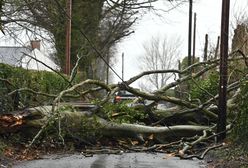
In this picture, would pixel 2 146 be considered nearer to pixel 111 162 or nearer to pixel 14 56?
pixel 111 162

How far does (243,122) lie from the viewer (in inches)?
377

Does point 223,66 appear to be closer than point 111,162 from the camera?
No

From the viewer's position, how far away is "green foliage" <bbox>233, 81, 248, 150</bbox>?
950 centimetres

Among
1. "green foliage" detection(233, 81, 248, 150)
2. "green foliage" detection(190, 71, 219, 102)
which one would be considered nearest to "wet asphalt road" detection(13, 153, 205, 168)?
"green foliage" detection(233, 81, 248, 150)

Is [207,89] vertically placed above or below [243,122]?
above

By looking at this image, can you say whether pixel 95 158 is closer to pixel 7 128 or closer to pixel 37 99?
pixel 7 128

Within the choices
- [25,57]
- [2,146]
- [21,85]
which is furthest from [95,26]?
[2,146]

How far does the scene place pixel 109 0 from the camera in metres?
30.5

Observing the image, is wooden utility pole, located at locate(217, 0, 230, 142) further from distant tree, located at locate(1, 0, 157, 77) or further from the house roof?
distant tree, located at locate(1, 0, 157, 77)

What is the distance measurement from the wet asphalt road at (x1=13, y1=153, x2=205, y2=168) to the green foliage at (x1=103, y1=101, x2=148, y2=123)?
1.88 meters

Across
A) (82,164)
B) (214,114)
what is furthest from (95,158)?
(214,114)

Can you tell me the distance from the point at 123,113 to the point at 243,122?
4.67 meters

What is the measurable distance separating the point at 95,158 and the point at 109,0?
814 inches

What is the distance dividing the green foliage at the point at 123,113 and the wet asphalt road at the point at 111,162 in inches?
74.0
